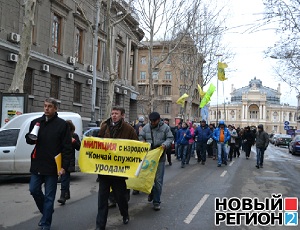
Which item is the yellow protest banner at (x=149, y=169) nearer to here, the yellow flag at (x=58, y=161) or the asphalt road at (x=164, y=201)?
the asphalt road at (x=164, y=201)

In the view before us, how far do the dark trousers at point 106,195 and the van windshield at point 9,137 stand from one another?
5618 mm

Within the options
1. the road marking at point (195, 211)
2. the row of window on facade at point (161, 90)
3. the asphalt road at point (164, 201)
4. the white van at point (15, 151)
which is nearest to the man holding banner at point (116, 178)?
the asphalt road at point (164, 201)

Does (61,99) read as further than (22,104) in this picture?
Yes

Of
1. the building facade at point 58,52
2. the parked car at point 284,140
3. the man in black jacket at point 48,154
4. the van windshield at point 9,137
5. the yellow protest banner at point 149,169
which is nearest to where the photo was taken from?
the man in black jacket at point 48,154

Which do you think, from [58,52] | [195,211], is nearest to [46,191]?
[195,211]

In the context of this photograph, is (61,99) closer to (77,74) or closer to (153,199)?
(77,74)

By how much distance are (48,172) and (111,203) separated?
2.34 meters

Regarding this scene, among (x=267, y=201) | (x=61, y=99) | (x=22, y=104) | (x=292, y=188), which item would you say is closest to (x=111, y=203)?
(x=267, y=201)

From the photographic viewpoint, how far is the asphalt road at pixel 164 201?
6.29 meters

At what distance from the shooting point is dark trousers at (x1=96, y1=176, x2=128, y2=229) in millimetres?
5602

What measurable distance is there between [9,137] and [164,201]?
16.9ft

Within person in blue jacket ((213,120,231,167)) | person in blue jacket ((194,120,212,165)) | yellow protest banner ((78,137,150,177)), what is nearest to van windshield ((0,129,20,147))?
yellow protest banner ((78,137,150,177))

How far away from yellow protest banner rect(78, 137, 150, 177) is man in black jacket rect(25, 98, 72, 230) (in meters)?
0.55

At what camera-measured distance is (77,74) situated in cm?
2911
